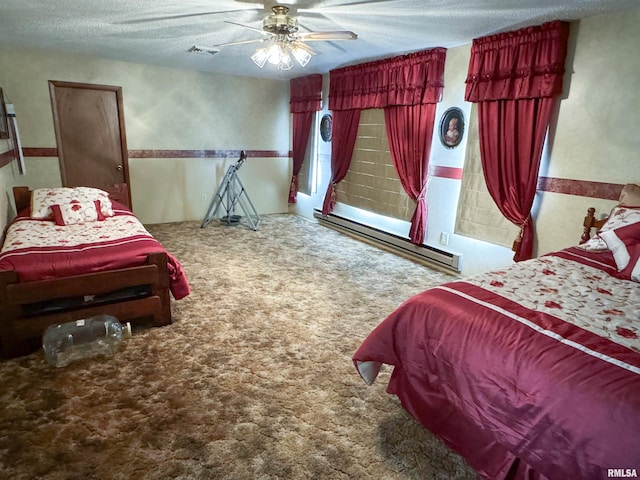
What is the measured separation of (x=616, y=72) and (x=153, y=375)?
351 centimetres

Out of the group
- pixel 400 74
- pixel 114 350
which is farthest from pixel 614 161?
pixel 114 350

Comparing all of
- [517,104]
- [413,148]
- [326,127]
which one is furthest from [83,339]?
[326,127]

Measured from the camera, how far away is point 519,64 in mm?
2953

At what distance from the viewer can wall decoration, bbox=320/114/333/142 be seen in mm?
5332

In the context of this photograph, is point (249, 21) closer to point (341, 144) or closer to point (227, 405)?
point (341, 144)

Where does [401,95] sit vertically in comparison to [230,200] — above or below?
above

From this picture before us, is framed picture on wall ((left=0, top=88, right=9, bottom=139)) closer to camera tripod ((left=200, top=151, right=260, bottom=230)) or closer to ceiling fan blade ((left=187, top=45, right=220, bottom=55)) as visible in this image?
ceiling fan blade ((left=187, top=45, right=220, bottom=55))

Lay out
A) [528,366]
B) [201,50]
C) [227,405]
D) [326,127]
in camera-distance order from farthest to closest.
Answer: [326,127], [201,50], [227,405], [528,366]

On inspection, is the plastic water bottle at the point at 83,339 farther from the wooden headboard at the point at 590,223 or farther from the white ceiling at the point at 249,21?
the wooden headboard at the point at 590,223

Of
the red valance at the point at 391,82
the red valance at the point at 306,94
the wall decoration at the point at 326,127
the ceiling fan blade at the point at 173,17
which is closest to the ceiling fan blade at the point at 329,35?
the ceiling fan blade at the point at 173,17

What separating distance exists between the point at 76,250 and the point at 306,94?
4025mm

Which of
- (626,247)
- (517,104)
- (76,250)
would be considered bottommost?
(76,250)

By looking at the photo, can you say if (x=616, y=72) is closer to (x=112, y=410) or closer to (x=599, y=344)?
(x=599, y=344)

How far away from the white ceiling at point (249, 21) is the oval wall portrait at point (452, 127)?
605 millimetres
